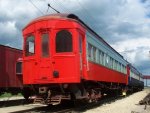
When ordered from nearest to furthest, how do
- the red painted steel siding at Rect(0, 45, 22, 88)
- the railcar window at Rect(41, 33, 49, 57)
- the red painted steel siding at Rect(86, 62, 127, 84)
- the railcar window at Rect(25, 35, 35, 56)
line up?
1. the railcar window at Rect(41, 33, 49, 57)
2. the railcar window at Rect(25, 35, 35, 56)
3. the red painted steel siding at Rect(86, 62, 127, 84)
4. the red painted steel siding at Rect(0, 45, 22, 88)

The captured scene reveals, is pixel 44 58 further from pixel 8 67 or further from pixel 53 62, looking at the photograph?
pixel 8 67

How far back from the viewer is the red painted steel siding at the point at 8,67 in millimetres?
20570

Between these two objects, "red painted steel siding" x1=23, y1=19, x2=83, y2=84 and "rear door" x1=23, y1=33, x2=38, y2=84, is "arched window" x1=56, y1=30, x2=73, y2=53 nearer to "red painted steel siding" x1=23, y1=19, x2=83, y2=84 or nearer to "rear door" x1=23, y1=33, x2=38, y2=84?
"red painted steel siding" x1=23, y1=19, x2=83, y2=84

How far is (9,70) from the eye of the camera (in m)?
21.4

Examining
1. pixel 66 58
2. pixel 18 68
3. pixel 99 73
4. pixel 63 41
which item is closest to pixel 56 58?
pixel 66 58

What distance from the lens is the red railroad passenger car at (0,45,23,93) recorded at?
811 inches

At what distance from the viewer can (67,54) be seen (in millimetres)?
14500

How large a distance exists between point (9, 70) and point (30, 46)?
616cm

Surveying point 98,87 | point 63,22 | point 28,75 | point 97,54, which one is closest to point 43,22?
point 63,22

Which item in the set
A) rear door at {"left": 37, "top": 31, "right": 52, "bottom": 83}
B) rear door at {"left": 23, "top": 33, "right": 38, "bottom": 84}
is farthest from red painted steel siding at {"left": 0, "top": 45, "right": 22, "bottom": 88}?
rear door at {"left": 37, "top": 31, "right": 52, "bottom": 83}

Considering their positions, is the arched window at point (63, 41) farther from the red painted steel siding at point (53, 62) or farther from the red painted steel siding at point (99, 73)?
the red painted steel siding at point (99, 73)

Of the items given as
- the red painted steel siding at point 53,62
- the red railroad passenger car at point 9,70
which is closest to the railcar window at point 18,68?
the red railroad passenger car at point 9,70

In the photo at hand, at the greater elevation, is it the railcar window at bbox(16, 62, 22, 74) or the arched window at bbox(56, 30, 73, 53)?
the arched window at bbox(56, 30, 73, 53)

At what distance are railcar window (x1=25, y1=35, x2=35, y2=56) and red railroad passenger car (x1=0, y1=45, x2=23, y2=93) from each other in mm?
5145
